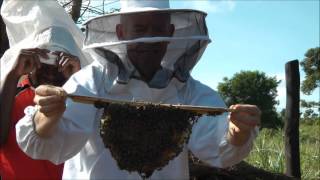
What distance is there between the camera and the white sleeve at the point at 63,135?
201cm

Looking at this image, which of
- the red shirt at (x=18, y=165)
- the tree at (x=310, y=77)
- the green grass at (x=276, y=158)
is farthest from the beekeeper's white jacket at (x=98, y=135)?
the tree at (x=310, y=77)

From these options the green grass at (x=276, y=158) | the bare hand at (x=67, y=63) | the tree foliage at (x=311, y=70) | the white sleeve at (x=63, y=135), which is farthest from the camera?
the tree foliage at (x=311, y=70)

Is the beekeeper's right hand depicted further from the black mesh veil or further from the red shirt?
the red shirt

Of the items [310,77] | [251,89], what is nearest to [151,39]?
[310,77]

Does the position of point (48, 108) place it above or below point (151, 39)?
below

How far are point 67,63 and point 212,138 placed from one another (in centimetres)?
114

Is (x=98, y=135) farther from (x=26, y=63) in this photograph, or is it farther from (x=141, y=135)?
(x=26, y=63)

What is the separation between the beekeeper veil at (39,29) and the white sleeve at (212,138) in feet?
3.42

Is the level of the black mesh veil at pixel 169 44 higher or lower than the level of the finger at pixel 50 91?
higher

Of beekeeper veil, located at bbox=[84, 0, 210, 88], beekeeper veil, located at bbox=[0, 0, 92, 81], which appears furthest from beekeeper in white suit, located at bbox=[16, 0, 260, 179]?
beekeeper veil, located at bbox=[0, 0, 92, 81]

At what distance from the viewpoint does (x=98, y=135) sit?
220 cm

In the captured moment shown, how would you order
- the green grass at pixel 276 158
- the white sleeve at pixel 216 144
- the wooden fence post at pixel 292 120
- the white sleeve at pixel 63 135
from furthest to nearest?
the green grass at pixel 276 158, the wooden fence post at pixel 292 120, the white sleeve at pixel 216 144, the white sleeve at pixel 63 135

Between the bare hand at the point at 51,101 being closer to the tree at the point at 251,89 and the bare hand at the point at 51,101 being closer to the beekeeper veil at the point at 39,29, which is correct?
the beekeeper veil at the point at 39,29

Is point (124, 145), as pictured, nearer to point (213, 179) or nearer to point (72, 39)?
point (72, 39)
